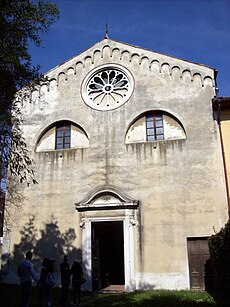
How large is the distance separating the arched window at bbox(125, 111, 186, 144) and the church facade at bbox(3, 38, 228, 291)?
0.15ft

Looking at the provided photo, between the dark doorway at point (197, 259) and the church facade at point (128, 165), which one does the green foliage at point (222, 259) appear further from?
the church facade at point (128, 165)

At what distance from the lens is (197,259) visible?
1341 centimetres

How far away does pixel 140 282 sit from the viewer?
13453 millimetres

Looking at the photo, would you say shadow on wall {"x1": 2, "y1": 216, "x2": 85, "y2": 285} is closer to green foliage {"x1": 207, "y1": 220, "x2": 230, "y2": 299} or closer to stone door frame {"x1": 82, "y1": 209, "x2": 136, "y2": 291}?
stone door frame {"x1": 82, "y1": 209, "x2": 136, "y2": 291}

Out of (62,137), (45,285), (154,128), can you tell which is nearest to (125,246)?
(154,128)

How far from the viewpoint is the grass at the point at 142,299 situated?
31.9 feet

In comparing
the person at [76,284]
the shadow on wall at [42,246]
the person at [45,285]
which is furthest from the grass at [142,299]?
the shadow on wall at [42,246]

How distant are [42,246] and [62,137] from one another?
5.18 metres

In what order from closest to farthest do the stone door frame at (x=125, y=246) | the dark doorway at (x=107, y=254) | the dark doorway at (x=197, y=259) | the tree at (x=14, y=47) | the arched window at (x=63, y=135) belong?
the tree at (x=14, y=47), the dark doorway at (x=197, y=259), the stone door frame at (x=125, y=246), the dark doorway at (x=107, y=254), the arched window at (x=63, y=135)

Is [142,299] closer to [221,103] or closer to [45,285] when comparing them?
[45,285]

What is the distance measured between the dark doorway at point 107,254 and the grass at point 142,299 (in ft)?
5.55

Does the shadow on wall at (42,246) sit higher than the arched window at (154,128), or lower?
lower

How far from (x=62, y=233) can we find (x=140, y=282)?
386 centimetres

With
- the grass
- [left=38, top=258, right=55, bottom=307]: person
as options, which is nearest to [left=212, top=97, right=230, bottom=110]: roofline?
the grass
